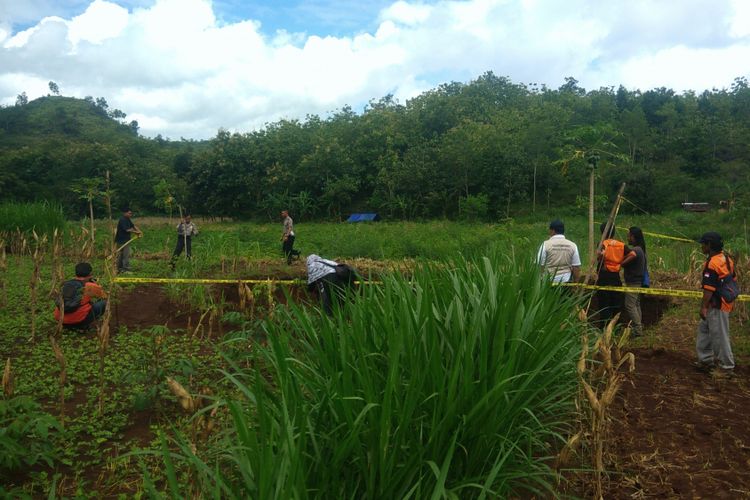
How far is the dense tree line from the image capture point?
32.1m

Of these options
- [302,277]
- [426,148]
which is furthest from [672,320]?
[426,148]

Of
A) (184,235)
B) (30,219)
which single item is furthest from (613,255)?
(30,219)

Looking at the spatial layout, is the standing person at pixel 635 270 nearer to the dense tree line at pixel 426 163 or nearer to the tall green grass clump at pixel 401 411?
the tall green grass clump at pixel 401 411

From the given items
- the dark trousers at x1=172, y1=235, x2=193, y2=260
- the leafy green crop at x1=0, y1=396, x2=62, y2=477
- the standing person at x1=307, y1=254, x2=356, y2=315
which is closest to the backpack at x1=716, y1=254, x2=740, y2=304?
the standing person at x1=307, y1=254, x2=356, y2=315

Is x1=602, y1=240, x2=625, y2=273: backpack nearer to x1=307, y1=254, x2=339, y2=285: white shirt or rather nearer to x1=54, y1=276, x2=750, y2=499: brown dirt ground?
x1=54, y1=276, x2=750, y2=499: brown dirt ground

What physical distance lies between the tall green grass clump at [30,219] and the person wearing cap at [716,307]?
13.7m

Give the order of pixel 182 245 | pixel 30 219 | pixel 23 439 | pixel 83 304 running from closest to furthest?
1. pixel 23 439
2. pixel 83 304
3. pixel 182 245
4. pixel 30 219

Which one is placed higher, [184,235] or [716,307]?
[184,235]

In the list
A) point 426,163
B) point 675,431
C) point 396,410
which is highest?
point 426,163

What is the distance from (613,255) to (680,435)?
340cm

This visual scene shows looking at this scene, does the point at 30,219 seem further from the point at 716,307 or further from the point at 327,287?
the point at 716,307

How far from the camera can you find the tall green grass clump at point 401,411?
1.88 meters

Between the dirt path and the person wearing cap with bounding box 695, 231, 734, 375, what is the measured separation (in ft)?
0.56

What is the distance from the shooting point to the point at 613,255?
6340 millimetres
